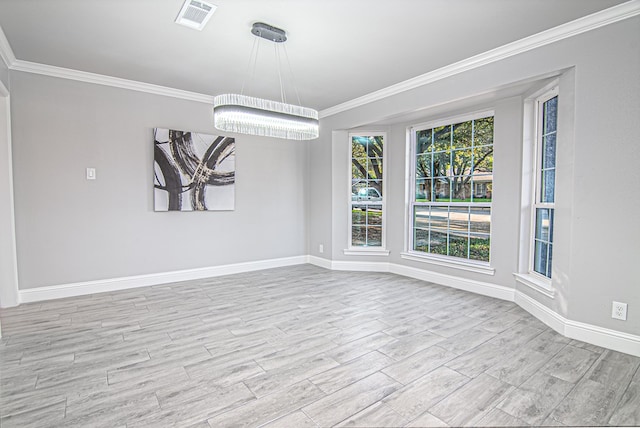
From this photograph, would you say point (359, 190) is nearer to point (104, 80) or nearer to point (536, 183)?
point (536, 183)

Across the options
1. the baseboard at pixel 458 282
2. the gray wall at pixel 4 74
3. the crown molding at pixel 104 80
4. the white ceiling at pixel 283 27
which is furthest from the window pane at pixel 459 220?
the gray wall at pixel 4 74

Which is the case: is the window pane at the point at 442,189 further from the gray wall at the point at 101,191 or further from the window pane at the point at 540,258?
the gray wall at the point at 101,191

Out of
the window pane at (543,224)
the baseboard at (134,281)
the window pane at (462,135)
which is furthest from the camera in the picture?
the window pane at (462,135)

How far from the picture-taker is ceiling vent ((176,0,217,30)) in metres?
2.56

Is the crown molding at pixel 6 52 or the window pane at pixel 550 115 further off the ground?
the crown molding at pixel 6 52

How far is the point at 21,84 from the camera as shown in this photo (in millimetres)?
3680

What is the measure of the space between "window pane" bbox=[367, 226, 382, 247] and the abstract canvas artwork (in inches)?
88.8

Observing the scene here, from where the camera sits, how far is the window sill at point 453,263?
4117mm

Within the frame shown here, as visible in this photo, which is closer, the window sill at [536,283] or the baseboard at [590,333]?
the baseboard at [590,333]

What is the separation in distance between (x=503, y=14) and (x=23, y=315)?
5.24 metres

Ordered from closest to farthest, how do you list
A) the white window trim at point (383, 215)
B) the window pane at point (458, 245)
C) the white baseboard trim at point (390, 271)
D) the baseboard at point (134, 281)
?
1. the white baseboard trim at point (390, 271)
2. the baseboard at point (134, 281)
3. the window pane at point (458, 245)
4. the white window trim at point (383, 215)

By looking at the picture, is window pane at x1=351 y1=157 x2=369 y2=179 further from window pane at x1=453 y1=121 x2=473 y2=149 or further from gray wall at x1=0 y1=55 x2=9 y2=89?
gray wall at x1=0 y1=55 x2=9 y2=89

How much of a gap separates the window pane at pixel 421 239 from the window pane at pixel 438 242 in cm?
8

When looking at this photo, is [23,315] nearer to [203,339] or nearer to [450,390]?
[203,339]
